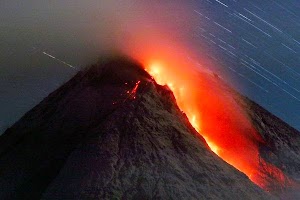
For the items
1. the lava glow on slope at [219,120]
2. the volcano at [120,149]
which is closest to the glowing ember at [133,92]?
the volcano at [120,149]

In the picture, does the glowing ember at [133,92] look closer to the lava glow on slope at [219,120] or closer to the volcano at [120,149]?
the volcano at [120,149]

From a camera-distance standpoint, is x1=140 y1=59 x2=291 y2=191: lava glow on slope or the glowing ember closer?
the glowing ember

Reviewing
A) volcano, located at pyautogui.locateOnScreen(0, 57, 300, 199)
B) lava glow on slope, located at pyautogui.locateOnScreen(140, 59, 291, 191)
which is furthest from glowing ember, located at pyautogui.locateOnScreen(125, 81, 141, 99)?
lava glow on slope, located at pyautogui.locateOnScreen(140, 59, 291, 191)

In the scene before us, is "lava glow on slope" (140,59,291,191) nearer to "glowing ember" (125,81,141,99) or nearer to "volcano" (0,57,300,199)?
"volcano" (0,57,300,199)

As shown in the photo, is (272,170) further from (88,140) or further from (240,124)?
(88,140)

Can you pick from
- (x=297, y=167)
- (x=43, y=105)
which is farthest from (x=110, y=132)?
(x=297, y=167)

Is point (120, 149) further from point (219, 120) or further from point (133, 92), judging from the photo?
point (219, 120)
